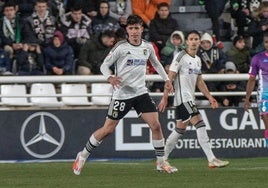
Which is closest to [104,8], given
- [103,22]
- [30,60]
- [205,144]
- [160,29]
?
[103,22]

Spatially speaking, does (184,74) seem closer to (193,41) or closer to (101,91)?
(193,41)

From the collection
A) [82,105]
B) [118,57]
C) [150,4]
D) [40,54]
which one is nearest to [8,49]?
[40,54]

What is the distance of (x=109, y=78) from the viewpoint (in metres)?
15.6

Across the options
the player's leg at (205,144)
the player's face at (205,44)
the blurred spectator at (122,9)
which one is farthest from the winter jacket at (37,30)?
the player's leg at (205,144)

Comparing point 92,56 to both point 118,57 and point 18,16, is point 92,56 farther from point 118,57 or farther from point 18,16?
point 118,57

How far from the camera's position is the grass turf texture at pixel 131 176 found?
47.2 feet

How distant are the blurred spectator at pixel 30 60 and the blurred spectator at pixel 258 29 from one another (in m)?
4.85

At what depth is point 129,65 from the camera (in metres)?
16.2

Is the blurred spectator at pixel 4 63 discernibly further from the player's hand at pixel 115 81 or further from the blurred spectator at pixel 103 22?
the player's hand at pixel 115 81

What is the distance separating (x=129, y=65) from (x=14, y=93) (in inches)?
241

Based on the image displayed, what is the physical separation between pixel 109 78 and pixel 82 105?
661 centimetres

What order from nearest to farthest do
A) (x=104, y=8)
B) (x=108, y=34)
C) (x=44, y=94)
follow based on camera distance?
(x=44, y=94) < (x=108, y=34) < (x=104, y=8)

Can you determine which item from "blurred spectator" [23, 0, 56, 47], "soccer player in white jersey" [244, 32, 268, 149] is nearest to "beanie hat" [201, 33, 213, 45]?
"blurred spectator" [23, 0, 56, 47]

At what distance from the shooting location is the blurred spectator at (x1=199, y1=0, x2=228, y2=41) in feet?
82.1
